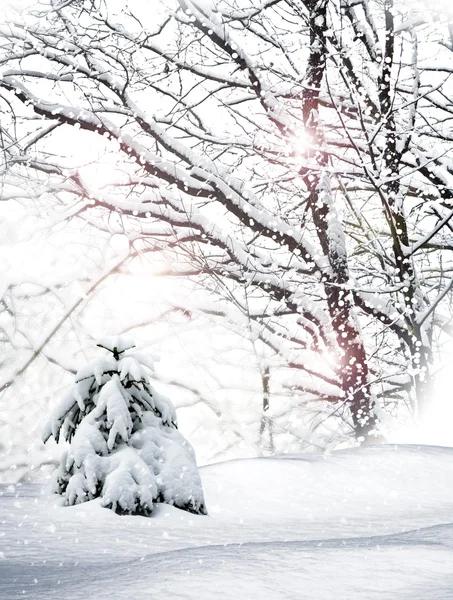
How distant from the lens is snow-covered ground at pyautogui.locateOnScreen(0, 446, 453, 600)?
1.70 metres


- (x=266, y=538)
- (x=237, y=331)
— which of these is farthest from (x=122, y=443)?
(x=237, y=331)

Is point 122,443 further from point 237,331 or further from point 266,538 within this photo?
point 237,331

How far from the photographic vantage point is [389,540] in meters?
A: 2.36

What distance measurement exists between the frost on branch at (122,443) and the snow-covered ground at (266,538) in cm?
11

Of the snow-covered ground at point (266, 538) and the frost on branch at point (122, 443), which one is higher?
the frost on branch at point (122, 443)

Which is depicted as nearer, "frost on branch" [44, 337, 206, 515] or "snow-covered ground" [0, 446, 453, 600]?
"snow-covered ground" [0, 446, 453, 600]

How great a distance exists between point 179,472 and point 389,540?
154 centimetres

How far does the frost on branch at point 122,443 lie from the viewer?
11.3 feet

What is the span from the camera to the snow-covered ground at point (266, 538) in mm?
1704

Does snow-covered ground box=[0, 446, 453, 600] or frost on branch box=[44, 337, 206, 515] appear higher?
frost on branch box=[44, 337, 206, 515]

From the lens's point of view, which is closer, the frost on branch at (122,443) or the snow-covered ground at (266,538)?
the snow-covered ground at (266,538)

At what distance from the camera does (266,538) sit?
115 inches

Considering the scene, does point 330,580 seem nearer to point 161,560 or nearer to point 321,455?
point 161,560

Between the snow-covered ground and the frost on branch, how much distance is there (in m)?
0.11
